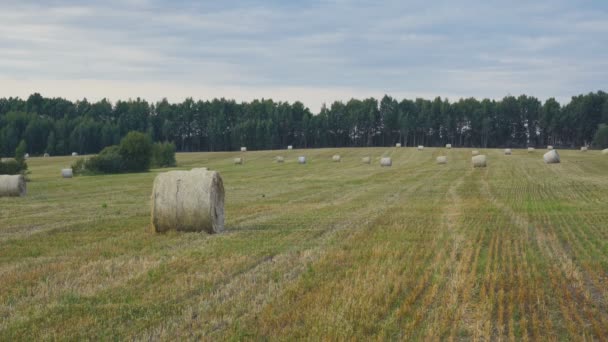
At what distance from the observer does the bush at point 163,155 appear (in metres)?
65.6

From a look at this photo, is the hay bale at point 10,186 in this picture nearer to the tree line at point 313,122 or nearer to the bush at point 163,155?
the bush at point 163,155

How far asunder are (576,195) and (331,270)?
1769 centimetres

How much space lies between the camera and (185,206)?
15469 mm

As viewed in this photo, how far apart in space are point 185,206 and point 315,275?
6057 mm

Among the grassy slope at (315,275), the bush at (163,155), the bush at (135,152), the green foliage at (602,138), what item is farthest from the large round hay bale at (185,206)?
the green foliage at (602,138)

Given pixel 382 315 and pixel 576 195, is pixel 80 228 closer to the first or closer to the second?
pixel 382 315

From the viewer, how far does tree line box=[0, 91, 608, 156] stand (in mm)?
122438

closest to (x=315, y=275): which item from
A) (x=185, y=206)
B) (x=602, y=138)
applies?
(x=185, y=206)

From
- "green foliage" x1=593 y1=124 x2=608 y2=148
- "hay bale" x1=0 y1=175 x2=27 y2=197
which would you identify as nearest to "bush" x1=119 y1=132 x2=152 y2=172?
"hay bale" x1=0 y1=175 x2=27 y2=197

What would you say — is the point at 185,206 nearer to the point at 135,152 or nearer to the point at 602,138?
the point at 135,152

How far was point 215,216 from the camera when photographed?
15586 mm

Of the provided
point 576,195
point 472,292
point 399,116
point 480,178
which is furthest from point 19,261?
point 399,116

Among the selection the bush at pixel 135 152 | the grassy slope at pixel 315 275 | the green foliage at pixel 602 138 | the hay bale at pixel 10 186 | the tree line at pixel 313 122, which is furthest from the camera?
the tree line at pixel 313 122

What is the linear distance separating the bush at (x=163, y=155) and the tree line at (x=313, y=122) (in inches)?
2207
